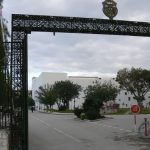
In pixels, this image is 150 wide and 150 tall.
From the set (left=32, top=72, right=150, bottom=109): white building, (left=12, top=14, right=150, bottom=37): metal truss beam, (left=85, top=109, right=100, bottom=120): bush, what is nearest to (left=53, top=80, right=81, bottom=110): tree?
(left=32, top=72, right=150, bottom=109): white building

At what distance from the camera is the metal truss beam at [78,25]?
20188 millimetres

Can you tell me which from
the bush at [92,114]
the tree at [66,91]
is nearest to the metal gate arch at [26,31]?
the bush at [92,114]

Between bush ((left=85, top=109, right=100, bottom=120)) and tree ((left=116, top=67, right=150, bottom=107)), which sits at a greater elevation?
tree ((left=116, top=67, right=150, bottom=107))

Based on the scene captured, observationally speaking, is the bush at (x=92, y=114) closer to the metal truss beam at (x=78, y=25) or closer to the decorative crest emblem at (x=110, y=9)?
the metal truss beam at (x=78, y=25)

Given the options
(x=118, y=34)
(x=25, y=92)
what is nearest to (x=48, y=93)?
(x=118, y=34)

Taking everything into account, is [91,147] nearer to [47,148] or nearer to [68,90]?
[47,148]

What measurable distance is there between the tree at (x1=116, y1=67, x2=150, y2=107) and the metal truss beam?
205 feet

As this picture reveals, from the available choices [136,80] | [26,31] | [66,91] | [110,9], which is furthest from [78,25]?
[66,91]

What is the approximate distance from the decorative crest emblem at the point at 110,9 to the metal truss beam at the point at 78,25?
339 millimetres

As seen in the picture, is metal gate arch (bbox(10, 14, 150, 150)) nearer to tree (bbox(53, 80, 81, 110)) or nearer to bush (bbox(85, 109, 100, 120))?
bush (bbox(85, 109, 100, 120))

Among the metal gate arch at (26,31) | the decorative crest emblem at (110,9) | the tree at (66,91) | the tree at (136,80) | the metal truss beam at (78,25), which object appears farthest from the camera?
the tree at (66,91)

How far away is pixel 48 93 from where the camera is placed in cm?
11525

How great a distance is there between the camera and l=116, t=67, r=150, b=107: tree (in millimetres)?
84938

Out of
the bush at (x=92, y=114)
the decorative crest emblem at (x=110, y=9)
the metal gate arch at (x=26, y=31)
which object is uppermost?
the decorative crest emblem at (x=110, y=9)
